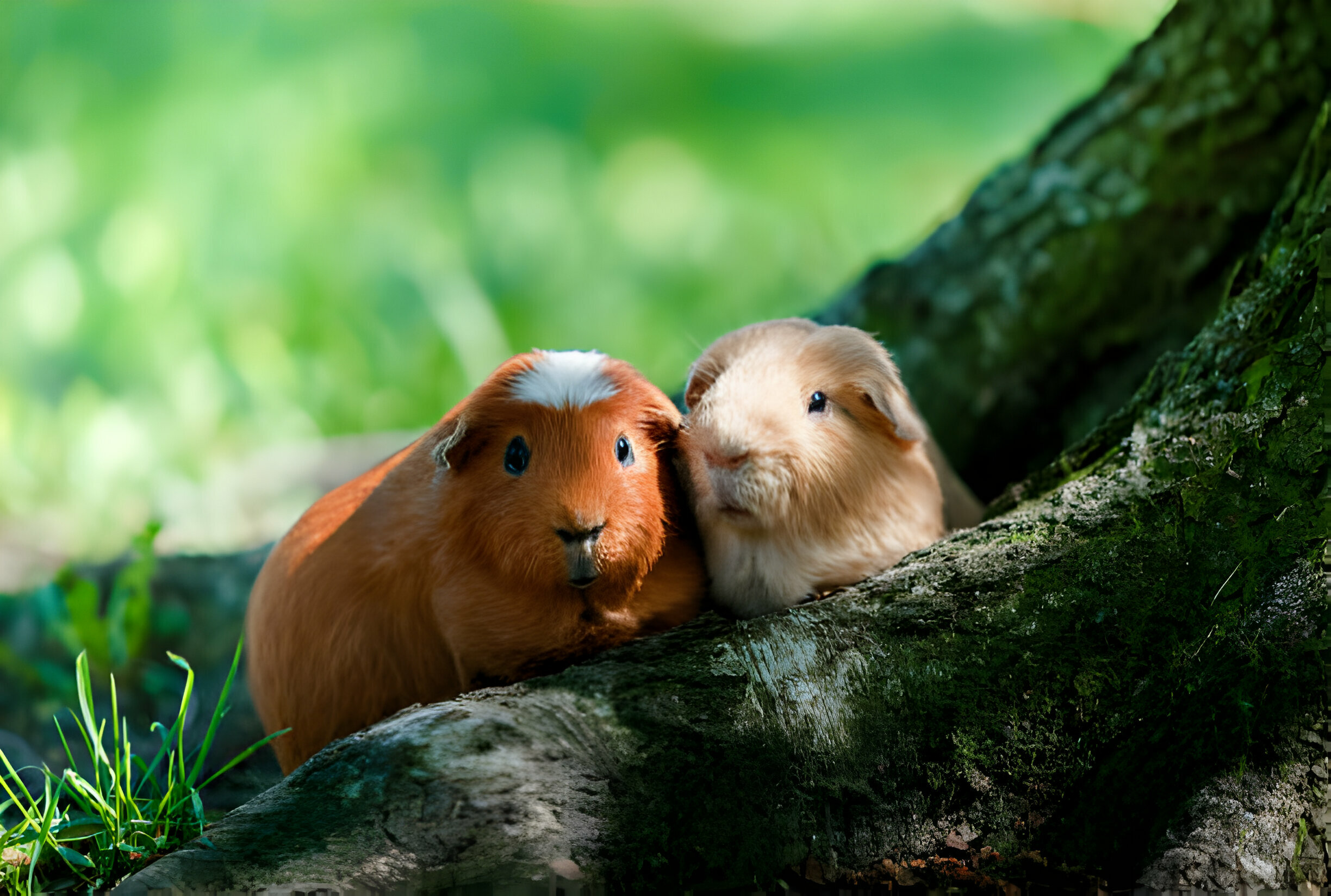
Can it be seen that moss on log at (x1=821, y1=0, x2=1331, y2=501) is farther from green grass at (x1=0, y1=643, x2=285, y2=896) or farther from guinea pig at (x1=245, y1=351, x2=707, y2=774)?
green grass at (x1=0, y1=643, x2=285, y2=896)

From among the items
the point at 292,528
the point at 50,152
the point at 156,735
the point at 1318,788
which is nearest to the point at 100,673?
the point at 156,735

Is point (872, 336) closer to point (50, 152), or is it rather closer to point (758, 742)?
point (758, 742)

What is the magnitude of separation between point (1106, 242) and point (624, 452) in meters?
2.26

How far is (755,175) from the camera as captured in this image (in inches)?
267

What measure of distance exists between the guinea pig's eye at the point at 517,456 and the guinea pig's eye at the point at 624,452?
0.17 m

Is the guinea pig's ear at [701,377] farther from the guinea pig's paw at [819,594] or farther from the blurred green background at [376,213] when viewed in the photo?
the blurred green background at [376,213]

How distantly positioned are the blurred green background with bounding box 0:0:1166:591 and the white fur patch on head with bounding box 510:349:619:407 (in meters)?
2.90

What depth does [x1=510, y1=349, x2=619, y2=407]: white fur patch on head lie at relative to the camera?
1948mm

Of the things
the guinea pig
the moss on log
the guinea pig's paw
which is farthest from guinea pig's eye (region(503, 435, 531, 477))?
the moss on log

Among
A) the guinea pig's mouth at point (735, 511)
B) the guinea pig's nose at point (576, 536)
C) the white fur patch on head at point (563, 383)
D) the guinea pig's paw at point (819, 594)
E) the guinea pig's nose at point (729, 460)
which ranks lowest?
the guinea pig's paw at point (819, 594)

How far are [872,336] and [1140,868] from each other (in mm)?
1293

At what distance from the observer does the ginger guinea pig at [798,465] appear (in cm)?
212

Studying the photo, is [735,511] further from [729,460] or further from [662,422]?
[662,422]

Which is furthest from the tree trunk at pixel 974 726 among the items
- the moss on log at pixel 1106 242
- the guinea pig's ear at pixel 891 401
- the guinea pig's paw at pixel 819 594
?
the moss on log at pixel 1106 242
